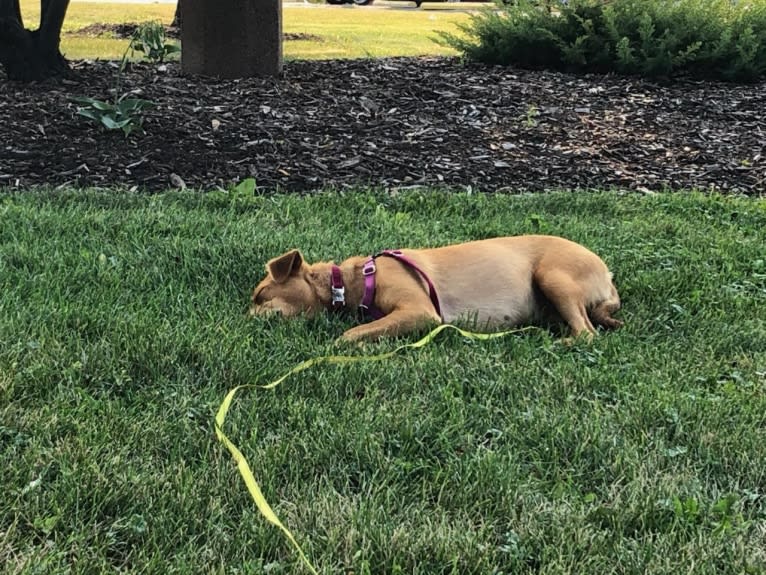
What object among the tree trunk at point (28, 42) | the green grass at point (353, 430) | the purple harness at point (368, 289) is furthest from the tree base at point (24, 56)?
the purple harness at point (368, 289)

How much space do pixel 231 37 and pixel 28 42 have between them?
81.0 inches

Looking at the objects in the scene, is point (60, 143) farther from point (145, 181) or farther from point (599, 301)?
point (599, 301)

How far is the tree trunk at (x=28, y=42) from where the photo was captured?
7477mm

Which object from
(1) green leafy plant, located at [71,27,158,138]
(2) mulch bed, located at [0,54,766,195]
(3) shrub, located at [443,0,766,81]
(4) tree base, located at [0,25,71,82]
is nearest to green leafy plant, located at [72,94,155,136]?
(1) green leafy plant, located at [71,27,158,138]

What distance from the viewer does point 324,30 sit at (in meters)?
18.5

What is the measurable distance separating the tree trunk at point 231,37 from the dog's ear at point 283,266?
542cm

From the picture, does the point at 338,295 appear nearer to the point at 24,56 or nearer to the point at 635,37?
the point at 24,56

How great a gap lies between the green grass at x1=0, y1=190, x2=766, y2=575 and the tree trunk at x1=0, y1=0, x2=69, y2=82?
3.63 m

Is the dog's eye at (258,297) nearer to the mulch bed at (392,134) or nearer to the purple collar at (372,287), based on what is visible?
the purple collar at (372,287)

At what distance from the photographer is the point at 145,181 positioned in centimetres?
603

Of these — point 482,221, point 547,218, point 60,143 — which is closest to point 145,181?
point 60,143

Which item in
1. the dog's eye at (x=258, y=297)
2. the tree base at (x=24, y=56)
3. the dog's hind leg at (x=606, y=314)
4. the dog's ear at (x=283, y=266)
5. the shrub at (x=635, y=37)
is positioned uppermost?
the shrub at (x=635, y=37)

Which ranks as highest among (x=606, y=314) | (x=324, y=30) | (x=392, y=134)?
(x=324, y=30)

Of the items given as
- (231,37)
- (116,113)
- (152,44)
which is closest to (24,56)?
(116,113)
